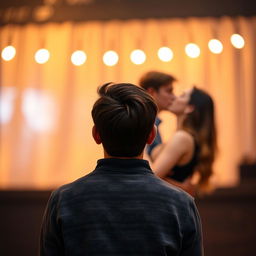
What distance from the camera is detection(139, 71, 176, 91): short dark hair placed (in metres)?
2.59

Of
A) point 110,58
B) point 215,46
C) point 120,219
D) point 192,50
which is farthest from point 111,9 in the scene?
Answer: point 120,219

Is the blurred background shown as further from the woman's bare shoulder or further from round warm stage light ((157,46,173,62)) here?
the woman's bare shoulder

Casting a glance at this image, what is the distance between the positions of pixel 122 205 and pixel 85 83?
394 cm

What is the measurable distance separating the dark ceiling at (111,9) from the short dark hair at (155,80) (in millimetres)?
2278

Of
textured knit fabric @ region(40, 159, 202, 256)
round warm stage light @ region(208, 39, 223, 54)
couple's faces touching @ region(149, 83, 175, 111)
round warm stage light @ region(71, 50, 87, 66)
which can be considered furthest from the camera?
round warm stage light @ region(71, 50, 87, 66)

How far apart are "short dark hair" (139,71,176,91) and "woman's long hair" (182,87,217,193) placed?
15 cm

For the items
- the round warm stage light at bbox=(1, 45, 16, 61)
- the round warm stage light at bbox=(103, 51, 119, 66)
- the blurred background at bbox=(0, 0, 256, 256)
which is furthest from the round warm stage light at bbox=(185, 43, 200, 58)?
the round warm stage light at bbox=(1, 45, 16, 61)

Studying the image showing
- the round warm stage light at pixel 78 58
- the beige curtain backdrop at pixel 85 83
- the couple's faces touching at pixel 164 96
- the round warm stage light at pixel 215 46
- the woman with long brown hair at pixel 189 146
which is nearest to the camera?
the woman with long brown hair at pixel 189 146

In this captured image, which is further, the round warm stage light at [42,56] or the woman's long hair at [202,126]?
the round warm stage light at [42,56]

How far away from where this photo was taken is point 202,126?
8.60 ft

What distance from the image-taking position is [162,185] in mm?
1264

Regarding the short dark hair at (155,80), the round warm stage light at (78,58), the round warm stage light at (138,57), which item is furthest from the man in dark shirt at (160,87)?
the round warm stage light at (78,58)

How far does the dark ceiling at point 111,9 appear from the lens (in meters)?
4.76

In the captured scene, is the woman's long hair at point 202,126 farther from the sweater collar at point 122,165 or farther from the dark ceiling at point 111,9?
the dark ceiling at point 111,9
